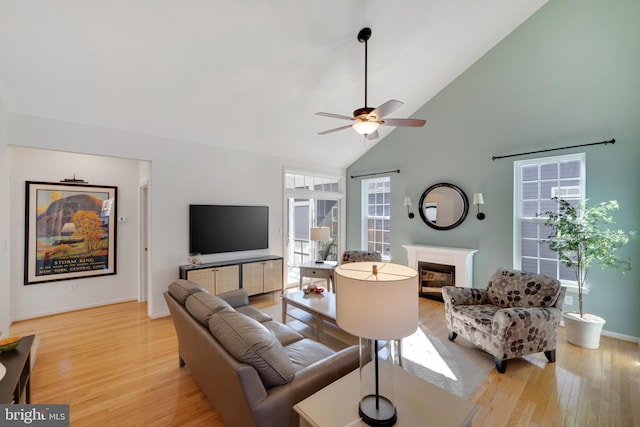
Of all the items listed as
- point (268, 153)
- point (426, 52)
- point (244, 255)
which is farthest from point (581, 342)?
point (268, 153)

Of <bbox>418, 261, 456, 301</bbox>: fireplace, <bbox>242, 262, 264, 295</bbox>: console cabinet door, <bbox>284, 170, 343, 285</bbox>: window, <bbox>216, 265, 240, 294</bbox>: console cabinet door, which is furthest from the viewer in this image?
<bbox>284, 170, 343, 285</bbox>: window

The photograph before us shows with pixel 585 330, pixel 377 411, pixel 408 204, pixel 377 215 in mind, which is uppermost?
pixel 408 204

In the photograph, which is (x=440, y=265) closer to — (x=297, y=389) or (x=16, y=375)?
(x=297, y=389)

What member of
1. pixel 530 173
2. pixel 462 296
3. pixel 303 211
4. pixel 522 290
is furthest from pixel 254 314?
pixel 530 173

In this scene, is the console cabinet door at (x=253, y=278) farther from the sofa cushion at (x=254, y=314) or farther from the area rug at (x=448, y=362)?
the area rug at (x=448, y=362)

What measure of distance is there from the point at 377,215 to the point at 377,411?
16.1 ft

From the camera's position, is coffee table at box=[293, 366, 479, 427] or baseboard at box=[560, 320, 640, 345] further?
baseboard at box=[560, 320, 640, 345]

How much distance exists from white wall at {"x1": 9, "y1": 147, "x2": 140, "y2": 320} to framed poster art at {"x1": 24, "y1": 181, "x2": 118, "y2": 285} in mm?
84

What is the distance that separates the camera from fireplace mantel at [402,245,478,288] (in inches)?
172

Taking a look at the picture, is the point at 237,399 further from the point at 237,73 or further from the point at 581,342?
the point at 581,342

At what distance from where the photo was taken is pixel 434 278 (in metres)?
4.76

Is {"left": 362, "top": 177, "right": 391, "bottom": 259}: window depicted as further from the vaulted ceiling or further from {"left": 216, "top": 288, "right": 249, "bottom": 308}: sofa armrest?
{"left": 216, "top": 288, "right": 249, "bottom": 308}: sofa armrest

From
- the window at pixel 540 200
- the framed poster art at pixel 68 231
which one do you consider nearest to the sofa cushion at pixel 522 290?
the window at pixel 540 200

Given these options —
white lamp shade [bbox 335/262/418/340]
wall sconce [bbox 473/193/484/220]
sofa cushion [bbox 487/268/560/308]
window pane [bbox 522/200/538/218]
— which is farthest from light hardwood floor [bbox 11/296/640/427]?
wall sconce [bbox 473/193/484/220]
